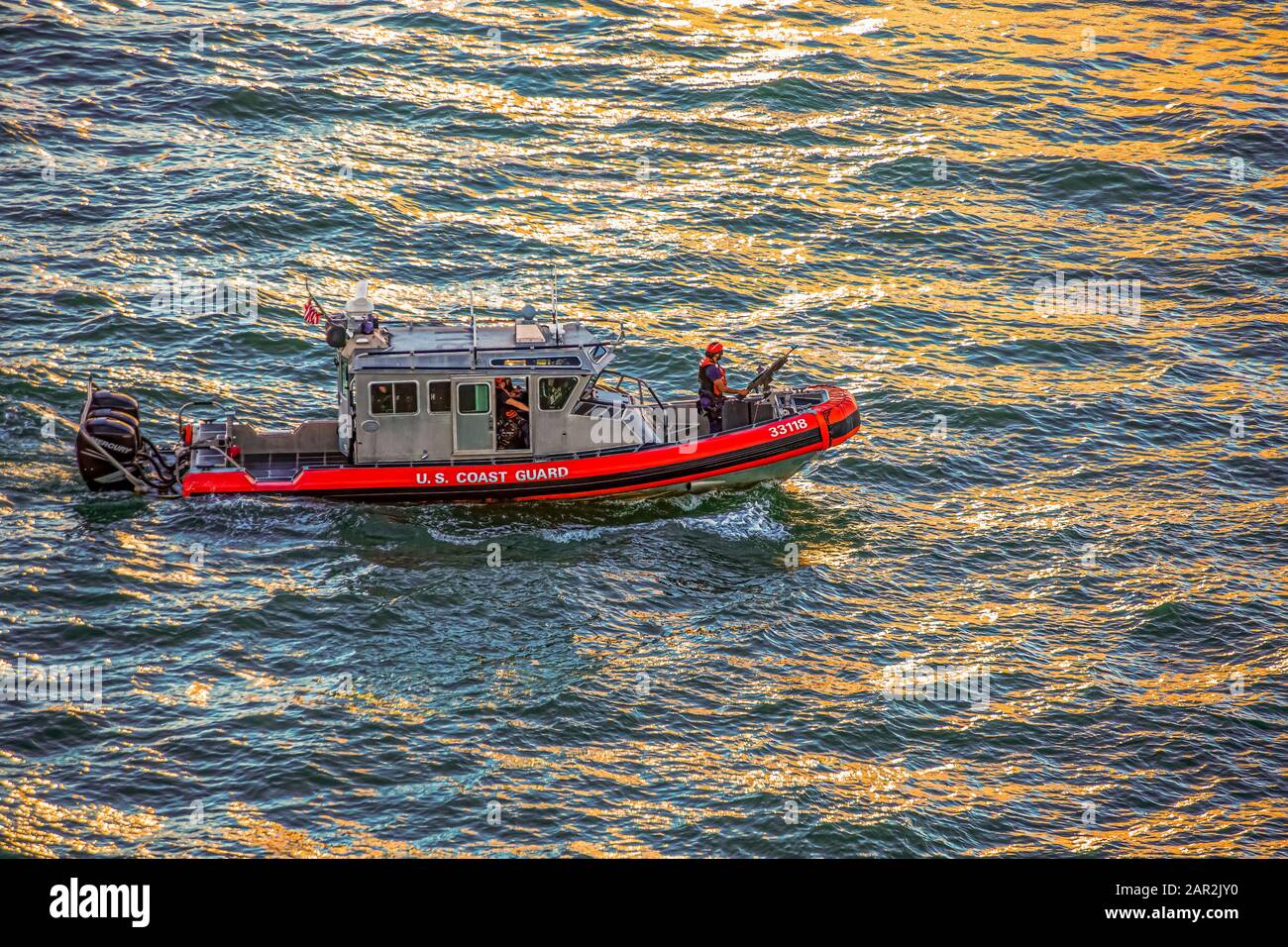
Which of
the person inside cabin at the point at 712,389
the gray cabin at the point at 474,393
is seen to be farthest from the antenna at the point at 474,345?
the person inside cabin at the point at 712,389

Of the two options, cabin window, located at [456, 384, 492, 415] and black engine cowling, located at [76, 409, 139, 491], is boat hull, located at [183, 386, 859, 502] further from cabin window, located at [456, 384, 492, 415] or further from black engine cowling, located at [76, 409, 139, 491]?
black engine cowling, located at [76, 409, 139, 491]

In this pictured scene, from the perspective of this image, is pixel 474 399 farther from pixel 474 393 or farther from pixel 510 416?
pixel 510 416

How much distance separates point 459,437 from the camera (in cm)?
2628

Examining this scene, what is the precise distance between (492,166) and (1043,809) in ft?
85.3

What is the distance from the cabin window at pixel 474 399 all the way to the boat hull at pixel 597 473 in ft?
3.33

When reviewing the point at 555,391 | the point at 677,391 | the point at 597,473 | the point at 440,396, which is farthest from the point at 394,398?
the point at 677,391

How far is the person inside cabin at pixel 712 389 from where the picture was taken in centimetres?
2738

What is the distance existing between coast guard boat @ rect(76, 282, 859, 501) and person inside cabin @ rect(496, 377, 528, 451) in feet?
0.08

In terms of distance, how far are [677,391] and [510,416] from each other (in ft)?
18.7

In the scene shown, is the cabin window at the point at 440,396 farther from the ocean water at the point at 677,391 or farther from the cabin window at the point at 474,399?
the ocean water at the point at 677,391

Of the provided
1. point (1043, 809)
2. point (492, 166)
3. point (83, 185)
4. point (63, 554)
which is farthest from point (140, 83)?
point (1043, 809)

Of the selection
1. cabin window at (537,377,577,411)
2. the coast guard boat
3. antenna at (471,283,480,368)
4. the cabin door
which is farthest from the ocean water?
antenna at (471,283,480,368)

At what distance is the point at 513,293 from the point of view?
3488cm

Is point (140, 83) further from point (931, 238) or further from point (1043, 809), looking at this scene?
point (1043, 809)
